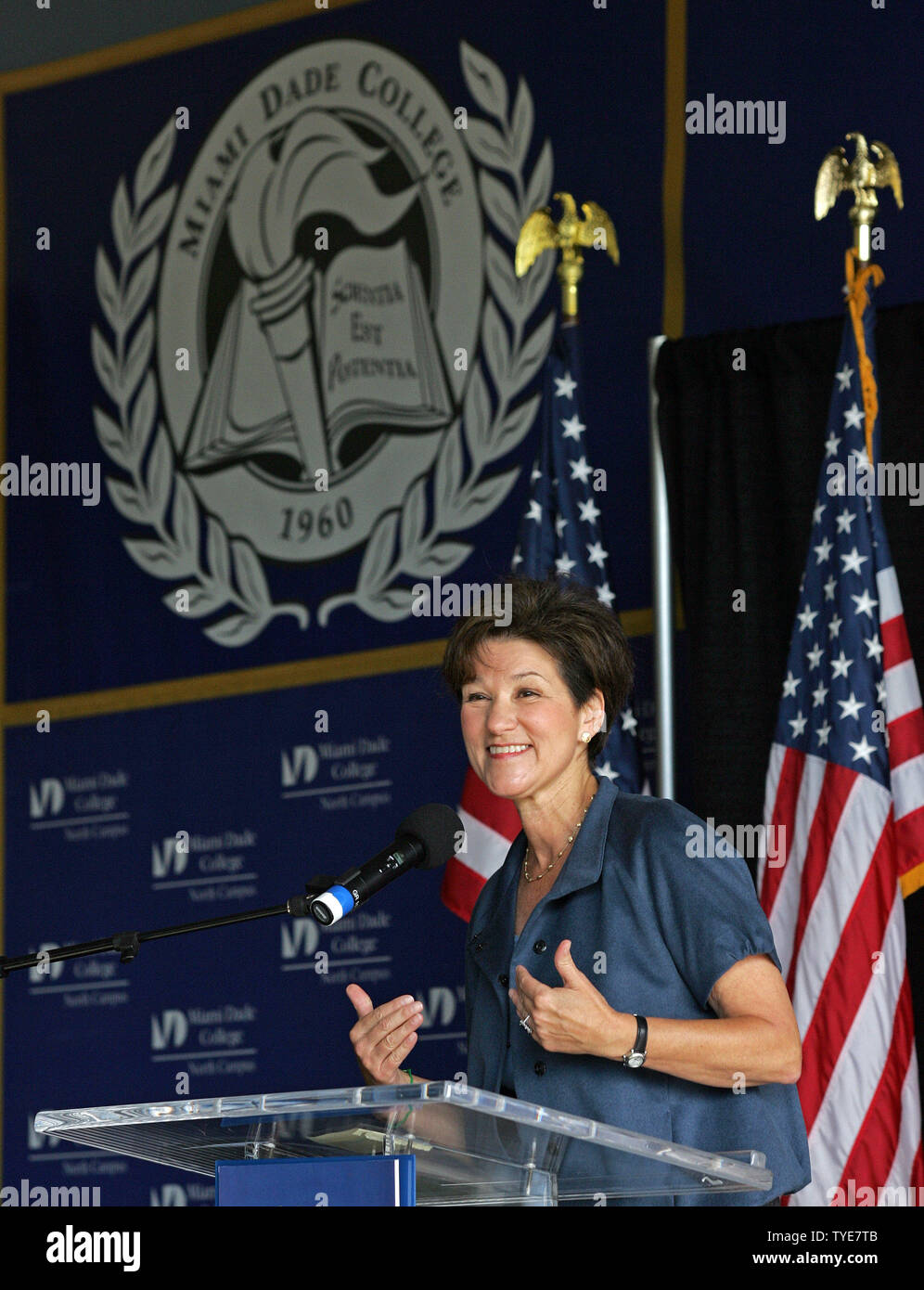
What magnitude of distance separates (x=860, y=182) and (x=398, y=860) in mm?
2733

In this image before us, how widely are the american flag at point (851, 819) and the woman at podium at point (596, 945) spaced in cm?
135

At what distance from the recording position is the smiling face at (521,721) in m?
2.87

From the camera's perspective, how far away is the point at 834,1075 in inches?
159

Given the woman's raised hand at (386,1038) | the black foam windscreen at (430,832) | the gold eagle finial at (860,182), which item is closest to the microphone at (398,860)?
the black foam windscreen at (430,832)

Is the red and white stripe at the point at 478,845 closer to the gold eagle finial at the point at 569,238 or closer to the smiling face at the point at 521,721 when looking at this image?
the gold eagle finial at the point at 569,238

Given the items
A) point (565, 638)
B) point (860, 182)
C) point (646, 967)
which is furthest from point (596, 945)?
point (860, 182)

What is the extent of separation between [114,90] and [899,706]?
12.6 ft

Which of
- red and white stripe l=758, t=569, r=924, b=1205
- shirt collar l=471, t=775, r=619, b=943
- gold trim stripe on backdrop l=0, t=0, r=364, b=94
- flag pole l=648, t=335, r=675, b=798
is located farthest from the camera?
gold trim stripe on backdrop l=0, t=0, r=364, b=94

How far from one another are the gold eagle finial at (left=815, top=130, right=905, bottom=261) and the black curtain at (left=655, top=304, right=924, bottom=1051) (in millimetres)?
242

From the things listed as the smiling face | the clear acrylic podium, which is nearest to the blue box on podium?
the clear acrylic podium

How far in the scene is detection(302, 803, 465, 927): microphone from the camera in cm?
225

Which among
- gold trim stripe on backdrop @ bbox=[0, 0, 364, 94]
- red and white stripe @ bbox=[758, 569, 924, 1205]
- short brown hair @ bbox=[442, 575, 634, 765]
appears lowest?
red and white stripe @ bbox=[758, 569, 924, 1205]

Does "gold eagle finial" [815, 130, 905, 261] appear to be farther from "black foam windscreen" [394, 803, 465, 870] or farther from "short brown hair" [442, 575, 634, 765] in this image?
"black foam windscreen" [394, 803, 465, 870]

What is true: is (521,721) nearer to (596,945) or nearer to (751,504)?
(596,945)
